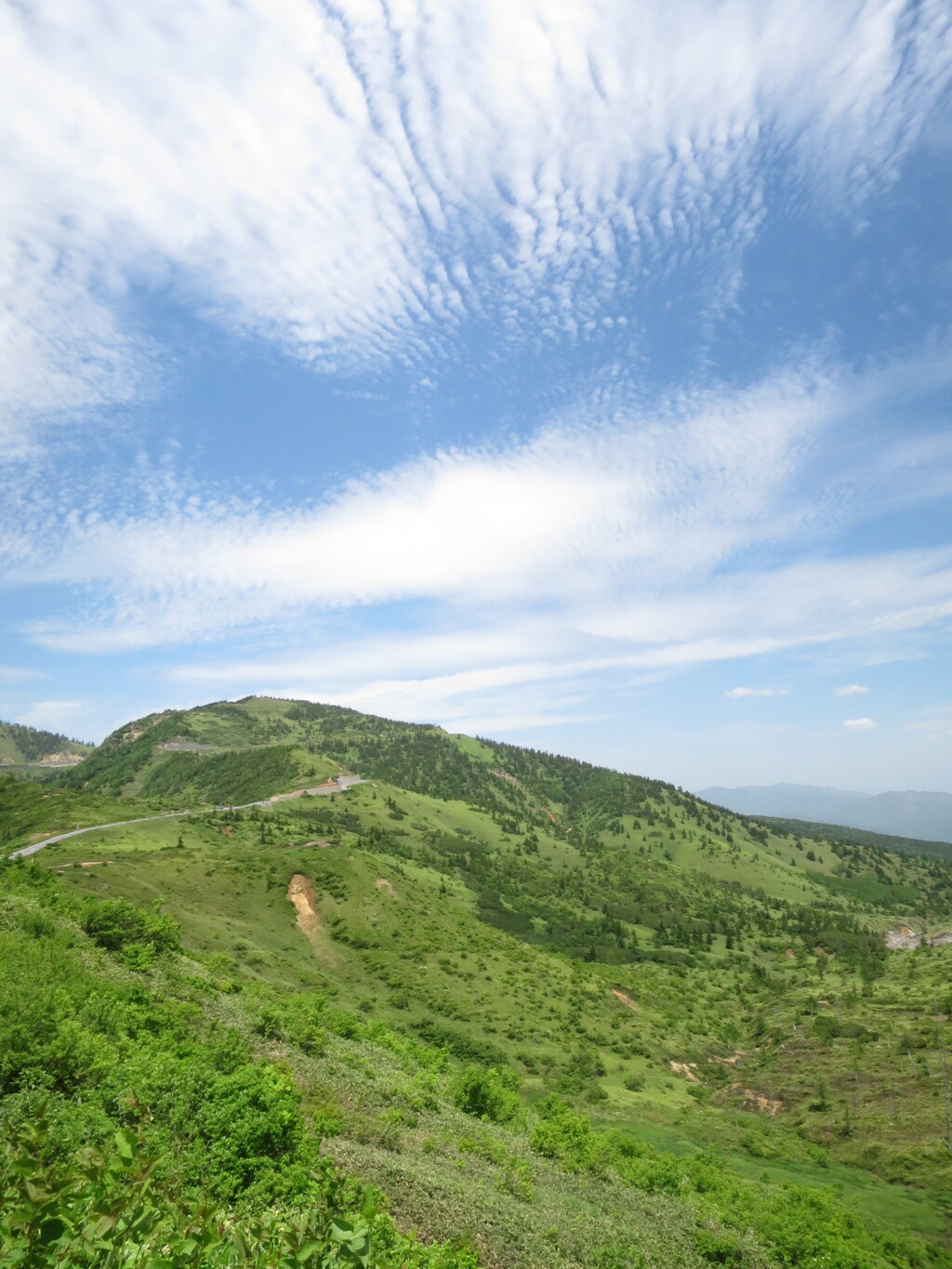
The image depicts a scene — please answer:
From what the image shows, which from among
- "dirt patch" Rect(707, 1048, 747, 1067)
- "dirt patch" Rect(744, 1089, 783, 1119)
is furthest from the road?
"dirt patch" Rect(707, 1048, 747, 1067)

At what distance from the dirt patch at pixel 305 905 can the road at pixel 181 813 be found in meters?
27.2

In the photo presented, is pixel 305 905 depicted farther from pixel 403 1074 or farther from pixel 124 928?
pixel 403 1074

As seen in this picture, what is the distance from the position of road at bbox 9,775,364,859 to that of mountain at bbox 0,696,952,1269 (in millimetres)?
2165

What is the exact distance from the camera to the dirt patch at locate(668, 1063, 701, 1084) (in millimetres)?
55594

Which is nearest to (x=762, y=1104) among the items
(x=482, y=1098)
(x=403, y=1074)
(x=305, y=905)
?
(x=482, y=1098)

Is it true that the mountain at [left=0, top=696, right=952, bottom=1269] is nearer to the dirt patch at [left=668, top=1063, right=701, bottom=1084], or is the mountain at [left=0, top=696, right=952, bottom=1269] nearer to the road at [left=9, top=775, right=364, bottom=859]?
the dirt patch at [left=668, top=1063, right=701, bottom=1084]

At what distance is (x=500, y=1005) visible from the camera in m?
58.0

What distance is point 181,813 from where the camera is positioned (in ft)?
349

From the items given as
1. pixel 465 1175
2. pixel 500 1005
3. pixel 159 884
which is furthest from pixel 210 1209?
pixel 159 884

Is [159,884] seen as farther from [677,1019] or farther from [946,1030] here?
[946,1030]

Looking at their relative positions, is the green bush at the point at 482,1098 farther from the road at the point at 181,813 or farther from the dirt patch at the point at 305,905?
the dirt patch at the point at 305,905

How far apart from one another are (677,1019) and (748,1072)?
727 inches

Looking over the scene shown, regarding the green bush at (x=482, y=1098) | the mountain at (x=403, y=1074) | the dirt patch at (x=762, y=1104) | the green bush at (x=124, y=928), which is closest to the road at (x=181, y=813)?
the mountain at (x=403, y=1074)

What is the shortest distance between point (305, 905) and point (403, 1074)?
148 feet
